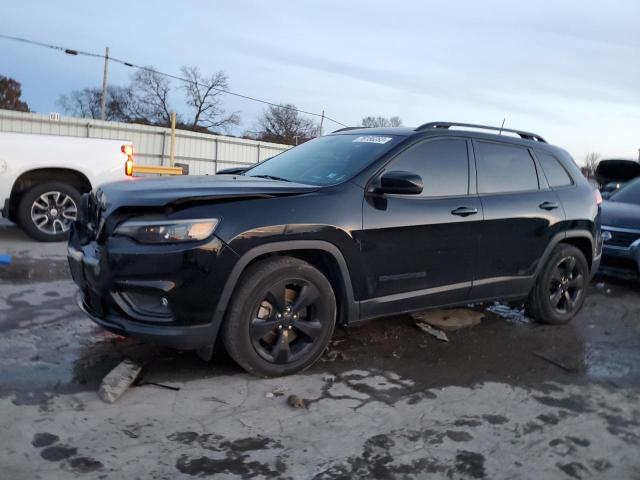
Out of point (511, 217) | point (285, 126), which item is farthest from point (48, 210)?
point (285, 126)

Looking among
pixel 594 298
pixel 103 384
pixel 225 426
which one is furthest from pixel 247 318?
pixel 594 298

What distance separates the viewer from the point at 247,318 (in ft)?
11.7

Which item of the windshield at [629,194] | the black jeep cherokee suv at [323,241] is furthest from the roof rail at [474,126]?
the windshield at [629,194]

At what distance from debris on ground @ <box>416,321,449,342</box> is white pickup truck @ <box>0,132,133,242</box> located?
5269mm

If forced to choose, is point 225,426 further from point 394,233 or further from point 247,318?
point 394,233

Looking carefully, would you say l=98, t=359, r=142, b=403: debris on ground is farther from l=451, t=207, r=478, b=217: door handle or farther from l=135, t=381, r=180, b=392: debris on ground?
l=451, t=207, r=478, b=217: door handle

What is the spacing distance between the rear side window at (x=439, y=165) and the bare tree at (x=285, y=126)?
158ft

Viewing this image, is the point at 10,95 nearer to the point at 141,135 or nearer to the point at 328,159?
the point at 141,135

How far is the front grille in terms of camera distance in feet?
23.6

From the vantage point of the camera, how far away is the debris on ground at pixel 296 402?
135 inches

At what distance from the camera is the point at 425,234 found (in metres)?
4.23

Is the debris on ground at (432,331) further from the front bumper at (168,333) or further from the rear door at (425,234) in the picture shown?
the front bumper at (168,333)

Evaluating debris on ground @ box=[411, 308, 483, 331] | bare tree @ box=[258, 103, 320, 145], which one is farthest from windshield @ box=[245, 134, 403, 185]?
bare tree @ box=[258, 103, 320, 145]

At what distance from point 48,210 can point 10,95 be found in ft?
201
